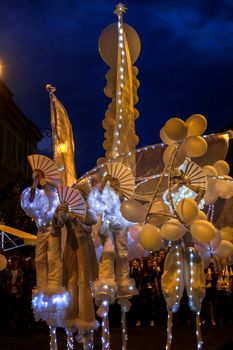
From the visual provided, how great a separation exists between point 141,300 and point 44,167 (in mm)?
6246

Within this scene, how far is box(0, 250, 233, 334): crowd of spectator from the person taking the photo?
1084cm

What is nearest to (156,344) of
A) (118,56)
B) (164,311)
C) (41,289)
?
(164,311)

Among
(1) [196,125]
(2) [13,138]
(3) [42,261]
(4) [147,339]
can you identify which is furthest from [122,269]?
(2) [13,138]

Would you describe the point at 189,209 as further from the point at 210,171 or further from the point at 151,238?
the point at 210,171

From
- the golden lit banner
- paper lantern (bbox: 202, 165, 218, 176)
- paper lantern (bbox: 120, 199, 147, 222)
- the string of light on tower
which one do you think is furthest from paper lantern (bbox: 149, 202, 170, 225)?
the golden lit banner

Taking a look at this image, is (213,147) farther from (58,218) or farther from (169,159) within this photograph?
(58,218)

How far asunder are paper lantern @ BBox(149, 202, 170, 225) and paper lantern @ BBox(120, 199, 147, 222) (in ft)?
0.98

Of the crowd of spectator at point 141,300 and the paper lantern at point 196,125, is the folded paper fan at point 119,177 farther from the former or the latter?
the crowd of spectator at point 141,300

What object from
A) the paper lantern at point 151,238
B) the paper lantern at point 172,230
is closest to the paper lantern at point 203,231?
the paper lantern at point 172,230

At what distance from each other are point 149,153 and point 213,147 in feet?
2.50

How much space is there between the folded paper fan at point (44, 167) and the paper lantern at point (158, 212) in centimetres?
113

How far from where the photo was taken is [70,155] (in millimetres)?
6863

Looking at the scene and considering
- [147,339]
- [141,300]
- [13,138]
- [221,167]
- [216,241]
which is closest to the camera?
[216,241]

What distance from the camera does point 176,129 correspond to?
5586mm
